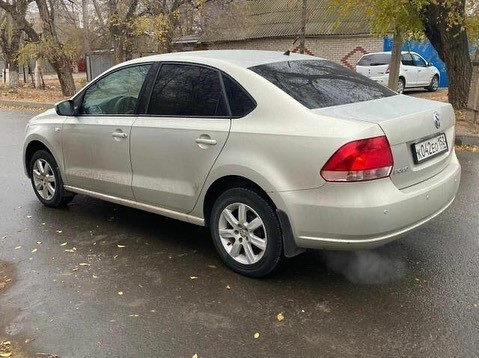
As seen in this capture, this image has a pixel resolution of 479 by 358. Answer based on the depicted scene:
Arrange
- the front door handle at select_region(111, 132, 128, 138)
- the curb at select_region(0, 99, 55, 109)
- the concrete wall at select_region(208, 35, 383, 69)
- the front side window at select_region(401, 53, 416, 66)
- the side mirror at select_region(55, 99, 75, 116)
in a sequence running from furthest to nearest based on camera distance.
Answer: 1. the concrete wall at select_region(208, 35, 383, 69)
2. the front side window at select_region(401, 53, 416, 66)
3. the curb at select_region(0, 99, 55, 109)
4. the side mirror at select_region(55, 99, 75, 116)
5. the front door handle at select_region(111, 132, 128, 138)

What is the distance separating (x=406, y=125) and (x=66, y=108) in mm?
3345

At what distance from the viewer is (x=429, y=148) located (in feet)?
11.8

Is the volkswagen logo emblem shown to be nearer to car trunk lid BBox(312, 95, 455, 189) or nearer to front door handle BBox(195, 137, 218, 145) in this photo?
car trunk lid BBox(312, 95, 455, 189)

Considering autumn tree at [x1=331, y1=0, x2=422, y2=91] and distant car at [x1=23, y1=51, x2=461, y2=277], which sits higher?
autumn tree at [x1=331, y1=0, x2=422, y2=91]

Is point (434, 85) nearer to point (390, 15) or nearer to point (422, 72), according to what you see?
point (422, 72)

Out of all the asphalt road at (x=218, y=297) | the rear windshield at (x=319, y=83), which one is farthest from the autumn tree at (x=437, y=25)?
the asphalt road at (x=218, y=297)

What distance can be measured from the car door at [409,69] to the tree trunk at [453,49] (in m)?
7.96

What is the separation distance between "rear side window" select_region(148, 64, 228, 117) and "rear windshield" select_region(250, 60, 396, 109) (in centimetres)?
35

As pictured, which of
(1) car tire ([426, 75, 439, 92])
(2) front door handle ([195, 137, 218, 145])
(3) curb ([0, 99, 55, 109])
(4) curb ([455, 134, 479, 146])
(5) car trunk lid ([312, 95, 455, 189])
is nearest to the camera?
(5) car trunk lid ([312, 95, 455, 189])

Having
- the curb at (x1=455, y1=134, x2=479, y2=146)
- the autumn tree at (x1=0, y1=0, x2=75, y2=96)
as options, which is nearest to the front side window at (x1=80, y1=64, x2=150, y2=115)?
the curb at (x1=455, y1=134, x2=479, y2=146)

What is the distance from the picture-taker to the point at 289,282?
3.72 m

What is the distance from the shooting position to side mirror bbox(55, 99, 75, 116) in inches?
199

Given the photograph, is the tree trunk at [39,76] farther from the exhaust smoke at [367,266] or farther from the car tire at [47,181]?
the exhaust smoke at [367,266]

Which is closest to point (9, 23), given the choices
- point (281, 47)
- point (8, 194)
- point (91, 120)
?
point (281, 47)
